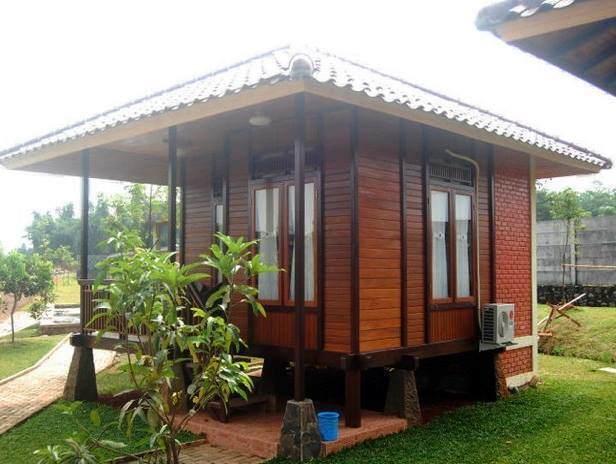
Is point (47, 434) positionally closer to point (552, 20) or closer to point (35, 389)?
point (35, 389)

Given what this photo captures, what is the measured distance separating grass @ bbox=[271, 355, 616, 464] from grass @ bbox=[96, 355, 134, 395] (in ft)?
14.5

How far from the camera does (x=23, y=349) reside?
1534cm

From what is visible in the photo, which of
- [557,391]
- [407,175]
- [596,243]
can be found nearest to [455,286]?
[407,175]

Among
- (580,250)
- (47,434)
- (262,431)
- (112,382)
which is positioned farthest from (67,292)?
(262,431)

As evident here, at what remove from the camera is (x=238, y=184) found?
8133mm

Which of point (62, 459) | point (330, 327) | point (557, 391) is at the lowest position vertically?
point (557, 391)

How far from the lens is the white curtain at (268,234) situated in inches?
296

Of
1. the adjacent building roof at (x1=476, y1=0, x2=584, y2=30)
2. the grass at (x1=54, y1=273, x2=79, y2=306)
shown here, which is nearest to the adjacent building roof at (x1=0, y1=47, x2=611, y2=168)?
the adjacent building roof at (x1=476, y1=0, x2=584, y2=30)

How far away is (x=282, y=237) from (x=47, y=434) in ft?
11.3

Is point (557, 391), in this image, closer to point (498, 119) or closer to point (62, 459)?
point (498, 119)

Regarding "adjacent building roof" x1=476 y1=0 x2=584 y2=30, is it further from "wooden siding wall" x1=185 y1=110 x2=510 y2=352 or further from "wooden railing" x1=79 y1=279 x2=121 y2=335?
"wooden railing" x1=79 y1=279 x2=121 y2=335

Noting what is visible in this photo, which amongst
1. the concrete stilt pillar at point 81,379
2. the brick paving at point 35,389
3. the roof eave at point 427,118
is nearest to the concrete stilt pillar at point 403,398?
the roof eave at point 427,118

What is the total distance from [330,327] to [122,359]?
6.88 meters

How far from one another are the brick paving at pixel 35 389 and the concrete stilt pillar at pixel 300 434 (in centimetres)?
374
